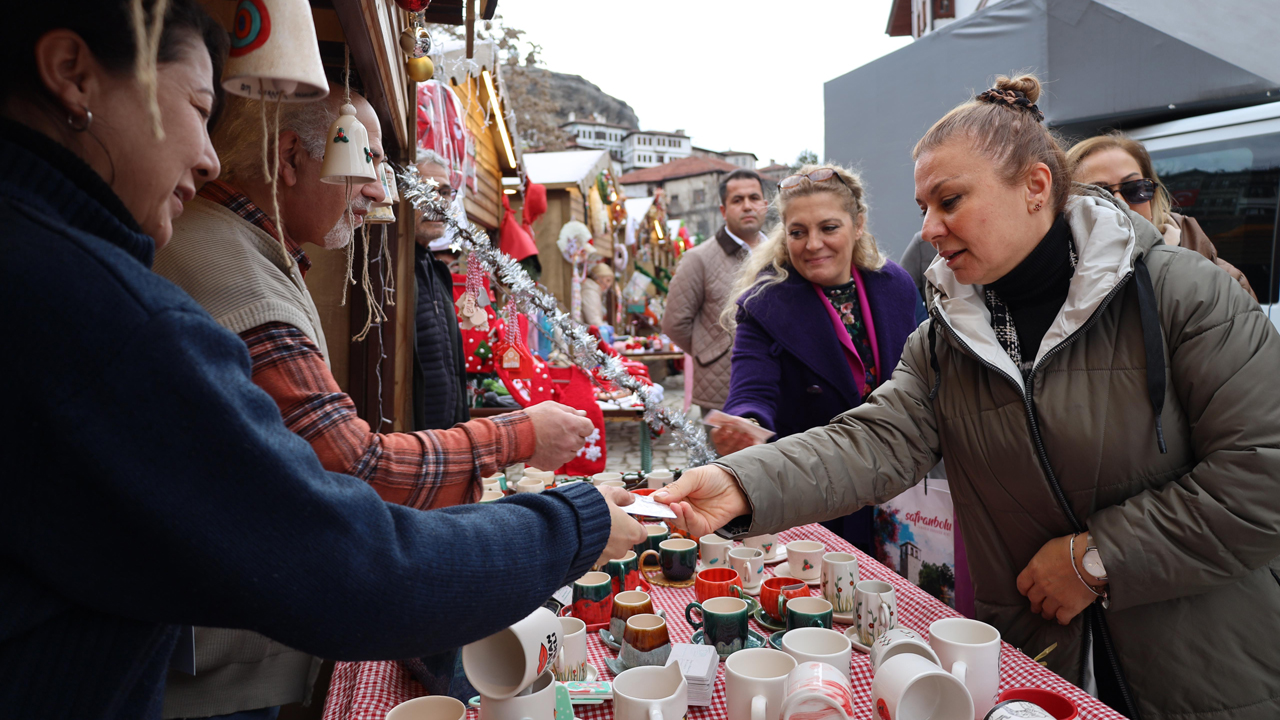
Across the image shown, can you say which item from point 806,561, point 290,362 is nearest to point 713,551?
point 806,561

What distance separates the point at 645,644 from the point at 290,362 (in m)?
0.88

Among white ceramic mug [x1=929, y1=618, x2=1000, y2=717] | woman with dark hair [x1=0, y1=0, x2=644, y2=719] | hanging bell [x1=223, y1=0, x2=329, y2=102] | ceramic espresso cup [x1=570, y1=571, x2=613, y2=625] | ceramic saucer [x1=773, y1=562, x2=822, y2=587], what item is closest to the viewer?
woman with dark hair [x1=0, y1=0, x2=644, y2=719]

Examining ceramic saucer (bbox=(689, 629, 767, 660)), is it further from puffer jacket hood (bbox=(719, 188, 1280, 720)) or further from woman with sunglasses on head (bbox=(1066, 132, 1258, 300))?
woman with sunglasses on head (bbox=(1066, 132, 1258, 300))

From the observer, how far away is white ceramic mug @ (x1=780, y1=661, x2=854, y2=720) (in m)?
1.14

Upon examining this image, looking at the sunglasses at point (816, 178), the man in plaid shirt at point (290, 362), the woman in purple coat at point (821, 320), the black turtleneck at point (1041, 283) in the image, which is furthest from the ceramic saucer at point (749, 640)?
the sunglasses at point (816, 178)

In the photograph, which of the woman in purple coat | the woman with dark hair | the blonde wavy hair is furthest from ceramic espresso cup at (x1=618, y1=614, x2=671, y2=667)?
the blonde wavy hair

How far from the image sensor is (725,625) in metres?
1.57

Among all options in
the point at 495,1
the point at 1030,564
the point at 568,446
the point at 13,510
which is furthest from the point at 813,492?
the point at 495,1

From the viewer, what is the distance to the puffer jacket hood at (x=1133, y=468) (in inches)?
60.2

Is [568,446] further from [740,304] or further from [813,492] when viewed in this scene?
[740,304]

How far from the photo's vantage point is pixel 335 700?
155cm

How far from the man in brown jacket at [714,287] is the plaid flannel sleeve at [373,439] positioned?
2792 mm

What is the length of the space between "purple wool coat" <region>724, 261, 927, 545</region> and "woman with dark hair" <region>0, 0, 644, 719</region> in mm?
2057

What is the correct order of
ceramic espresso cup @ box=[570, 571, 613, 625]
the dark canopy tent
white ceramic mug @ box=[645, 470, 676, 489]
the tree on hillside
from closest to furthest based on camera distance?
ceramic espresso cup @ box=[570, 571, 613, 625] < white ceramic mug @ box=[645, 470, 676, 489] < the dark canopy tent < the tree on hillside
